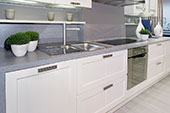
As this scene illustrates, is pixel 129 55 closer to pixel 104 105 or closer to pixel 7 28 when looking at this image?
pixel 104 105

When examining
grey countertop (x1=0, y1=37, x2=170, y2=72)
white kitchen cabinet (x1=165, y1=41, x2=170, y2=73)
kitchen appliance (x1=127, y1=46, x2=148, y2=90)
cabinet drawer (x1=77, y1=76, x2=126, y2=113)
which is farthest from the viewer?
white kitchen cabinet (x1=165, y1=41, x2=170, y2=73)

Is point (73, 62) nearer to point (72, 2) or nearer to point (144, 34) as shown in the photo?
point (72, 2)

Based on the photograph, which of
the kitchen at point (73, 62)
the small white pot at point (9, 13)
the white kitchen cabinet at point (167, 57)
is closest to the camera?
the kitchen at point (73, 62)

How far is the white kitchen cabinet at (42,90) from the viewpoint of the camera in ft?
3.39

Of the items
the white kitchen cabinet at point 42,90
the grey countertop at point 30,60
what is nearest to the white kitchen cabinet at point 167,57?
the grey countertop at point 30,60

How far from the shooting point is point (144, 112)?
1908 millimetres

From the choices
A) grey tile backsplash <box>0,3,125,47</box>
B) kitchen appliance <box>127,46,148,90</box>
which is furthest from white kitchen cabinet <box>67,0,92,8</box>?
kitchen appliance <box>127,46,148,90</box>

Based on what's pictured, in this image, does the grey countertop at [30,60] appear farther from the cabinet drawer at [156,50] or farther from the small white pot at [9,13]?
the cabinet drawer at [156,50]

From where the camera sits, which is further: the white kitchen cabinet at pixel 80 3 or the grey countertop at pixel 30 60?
the white kitchen cabinet at pixel 80 3

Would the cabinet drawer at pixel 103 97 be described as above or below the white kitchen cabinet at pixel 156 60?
below

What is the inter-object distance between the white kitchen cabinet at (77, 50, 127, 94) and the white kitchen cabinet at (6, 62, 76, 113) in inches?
4.6

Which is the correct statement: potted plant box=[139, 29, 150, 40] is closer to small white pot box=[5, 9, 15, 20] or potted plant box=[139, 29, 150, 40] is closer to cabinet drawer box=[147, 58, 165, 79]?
cabinet drawer box=[147, 58, 165, 79]

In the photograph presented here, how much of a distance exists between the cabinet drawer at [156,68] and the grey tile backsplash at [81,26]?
0.78 metres

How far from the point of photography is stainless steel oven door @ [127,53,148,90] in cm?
209
